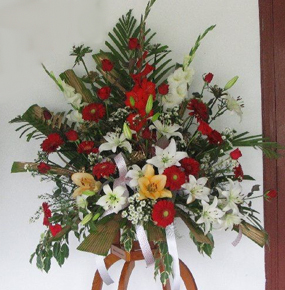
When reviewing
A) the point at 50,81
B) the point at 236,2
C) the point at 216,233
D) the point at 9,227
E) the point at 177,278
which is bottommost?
the point at 177,278

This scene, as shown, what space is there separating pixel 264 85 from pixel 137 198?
0.72 m

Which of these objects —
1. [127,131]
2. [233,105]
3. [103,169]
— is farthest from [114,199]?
[233,105]

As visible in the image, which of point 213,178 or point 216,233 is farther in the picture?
point 216,233

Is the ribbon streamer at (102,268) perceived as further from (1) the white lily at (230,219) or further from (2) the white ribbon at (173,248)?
(1) the white lily at (230,219)

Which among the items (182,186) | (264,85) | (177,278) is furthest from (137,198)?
(264,85)

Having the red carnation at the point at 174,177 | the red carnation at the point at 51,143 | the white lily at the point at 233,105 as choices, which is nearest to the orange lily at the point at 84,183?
the red carnation at the point at 51,143

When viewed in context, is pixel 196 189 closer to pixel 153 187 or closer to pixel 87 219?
pixel 153 187

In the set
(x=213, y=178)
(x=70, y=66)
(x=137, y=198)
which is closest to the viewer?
(x=137, y=198)

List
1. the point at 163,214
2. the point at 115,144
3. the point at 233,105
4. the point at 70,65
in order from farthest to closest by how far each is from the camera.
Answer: the point at 70,65
the point at 233,105
the point at 115,144
the point at 163,214

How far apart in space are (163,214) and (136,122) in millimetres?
266

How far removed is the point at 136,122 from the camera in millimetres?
1105

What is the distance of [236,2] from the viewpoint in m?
1.48

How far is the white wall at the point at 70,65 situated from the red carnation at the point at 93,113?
0.30 meters

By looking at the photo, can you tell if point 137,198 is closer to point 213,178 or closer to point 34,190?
point 213,178
